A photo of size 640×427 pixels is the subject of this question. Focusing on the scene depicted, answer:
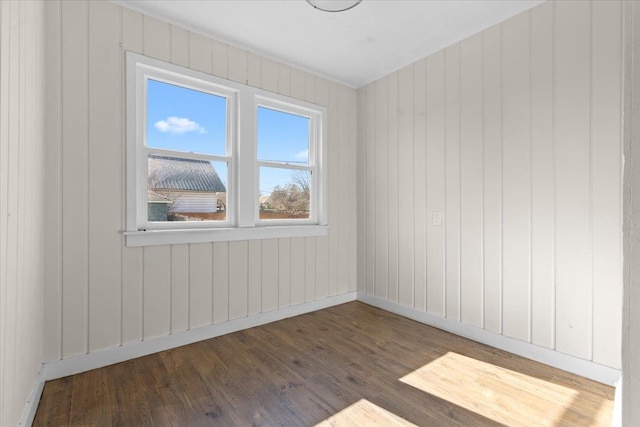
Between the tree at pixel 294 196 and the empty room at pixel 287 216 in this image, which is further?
the tree at pixel 294 196

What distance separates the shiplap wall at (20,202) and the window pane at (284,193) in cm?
174

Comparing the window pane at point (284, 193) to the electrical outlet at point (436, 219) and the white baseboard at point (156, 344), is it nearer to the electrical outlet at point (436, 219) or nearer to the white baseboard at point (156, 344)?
the white baseboard at point (156, 344)

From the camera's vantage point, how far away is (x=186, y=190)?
2691mm

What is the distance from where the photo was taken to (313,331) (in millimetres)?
2879

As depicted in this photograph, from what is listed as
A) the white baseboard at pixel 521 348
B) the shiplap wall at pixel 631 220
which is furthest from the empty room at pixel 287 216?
the shiplap wall at pixel 631 220

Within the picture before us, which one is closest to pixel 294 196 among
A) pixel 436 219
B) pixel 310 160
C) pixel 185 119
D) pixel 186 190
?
pixel 310 160

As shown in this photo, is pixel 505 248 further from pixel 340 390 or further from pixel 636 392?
pixel 636 392

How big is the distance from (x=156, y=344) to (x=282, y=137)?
7.52 ft

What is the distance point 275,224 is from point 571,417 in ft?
8.71

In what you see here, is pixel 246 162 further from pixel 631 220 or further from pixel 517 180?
pixel 631 220

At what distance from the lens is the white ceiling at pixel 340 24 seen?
2320 millimetres

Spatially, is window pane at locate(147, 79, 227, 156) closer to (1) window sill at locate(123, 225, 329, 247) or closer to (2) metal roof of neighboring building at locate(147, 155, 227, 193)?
(2) metal roof of neighboring building at locate(147, 155, 227, 193)

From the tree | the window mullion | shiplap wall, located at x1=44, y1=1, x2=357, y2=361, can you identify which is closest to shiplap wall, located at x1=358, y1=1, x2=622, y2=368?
the tree

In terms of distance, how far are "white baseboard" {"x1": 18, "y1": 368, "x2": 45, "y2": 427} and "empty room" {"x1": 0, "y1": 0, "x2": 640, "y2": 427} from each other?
0.02 m
